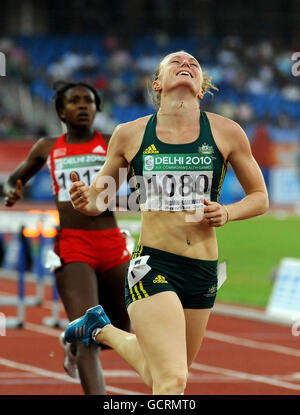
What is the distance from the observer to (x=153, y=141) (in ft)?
15.7

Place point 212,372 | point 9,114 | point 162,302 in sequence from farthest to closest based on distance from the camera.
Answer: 1. point 9,114
2. point 212,372
3. point 162,302

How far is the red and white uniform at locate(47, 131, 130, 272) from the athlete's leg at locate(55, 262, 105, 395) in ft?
0.31

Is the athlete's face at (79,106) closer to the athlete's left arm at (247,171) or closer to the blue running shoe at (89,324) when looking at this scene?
the blue running shoe at (89,324)

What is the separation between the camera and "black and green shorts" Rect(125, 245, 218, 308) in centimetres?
470

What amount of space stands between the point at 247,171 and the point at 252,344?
504 cm

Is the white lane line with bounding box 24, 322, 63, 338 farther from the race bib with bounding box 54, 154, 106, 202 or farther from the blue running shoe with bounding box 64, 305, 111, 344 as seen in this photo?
the blue running shoe with bounding box 64, 305, 111, 344

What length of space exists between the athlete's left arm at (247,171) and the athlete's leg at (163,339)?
1.95 ft

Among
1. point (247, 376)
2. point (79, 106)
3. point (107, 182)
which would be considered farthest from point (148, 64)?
point (107, 182)

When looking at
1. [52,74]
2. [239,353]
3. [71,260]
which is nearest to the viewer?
[71,260]

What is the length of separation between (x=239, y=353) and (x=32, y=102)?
25.3 metres

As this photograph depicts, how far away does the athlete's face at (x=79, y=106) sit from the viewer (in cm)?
669
